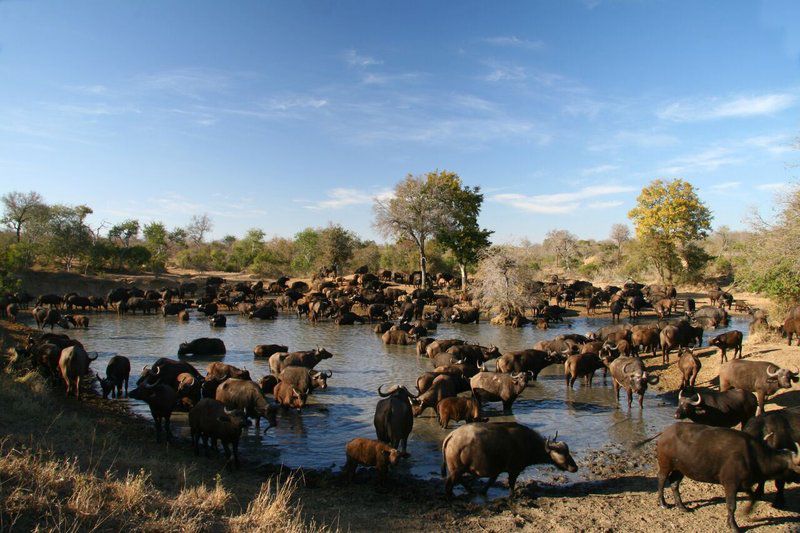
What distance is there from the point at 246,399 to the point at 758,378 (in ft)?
42.2

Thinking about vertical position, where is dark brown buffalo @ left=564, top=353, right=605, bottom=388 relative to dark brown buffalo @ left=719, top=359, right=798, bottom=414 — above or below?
below

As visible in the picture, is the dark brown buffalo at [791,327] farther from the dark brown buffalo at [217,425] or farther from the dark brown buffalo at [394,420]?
the dark brown buffalo at [217,425]

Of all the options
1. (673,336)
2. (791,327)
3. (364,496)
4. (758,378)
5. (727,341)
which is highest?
(791,327)

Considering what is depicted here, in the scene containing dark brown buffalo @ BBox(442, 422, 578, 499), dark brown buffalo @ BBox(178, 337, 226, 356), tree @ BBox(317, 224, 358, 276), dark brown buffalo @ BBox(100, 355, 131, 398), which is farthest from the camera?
tree @ BBox(317, 224, 358, 276)

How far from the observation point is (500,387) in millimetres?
14453

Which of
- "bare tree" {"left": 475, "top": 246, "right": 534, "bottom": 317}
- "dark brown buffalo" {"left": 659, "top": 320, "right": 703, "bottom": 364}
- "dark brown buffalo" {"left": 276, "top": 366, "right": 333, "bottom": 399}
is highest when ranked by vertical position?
"bare tree" {"left": 475, "top": 246, "right": 534, "bottom": 317}

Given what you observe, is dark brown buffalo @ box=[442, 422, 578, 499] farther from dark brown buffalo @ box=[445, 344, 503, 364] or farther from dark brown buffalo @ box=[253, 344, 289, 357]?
dark brown buffalo @ box=[253, 344, 289, 357]

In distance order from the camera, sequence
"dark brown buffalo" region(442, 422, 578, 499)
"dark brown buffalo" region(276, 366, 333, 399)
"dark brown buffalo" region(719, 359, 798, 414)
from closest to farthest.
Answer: "dark brown buffalo" region(442, 422, 578, 499) < "dark brown buffalo" region(719, 359, 798, 414) < "dark brown buffalo" region(276, 366, 333, 399)

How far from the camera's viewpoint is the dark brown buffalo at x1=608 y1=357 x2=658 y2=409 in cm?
1440

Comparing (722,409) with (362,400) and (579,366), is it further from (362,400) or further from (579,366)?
(362,400)

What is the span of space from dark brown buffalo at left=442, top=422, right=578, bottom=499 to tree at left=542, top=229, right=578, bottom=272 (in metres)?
73.5

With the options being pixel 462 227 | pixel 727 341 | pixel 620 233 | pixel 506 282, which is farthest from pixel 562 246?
pixel 727 341

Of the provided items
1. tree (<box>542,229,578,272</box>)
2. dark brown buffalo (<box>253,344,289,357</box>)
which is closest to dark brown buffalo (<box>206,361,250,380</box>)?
dark brown buffalo (<box>253,344,289,357</box>)

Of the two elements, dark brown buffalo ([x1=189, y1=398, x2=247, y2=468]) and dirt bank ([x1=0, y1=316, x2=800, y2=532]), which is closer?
dirt bank ([x1=0, y1=316, x2=800, y2=532])
